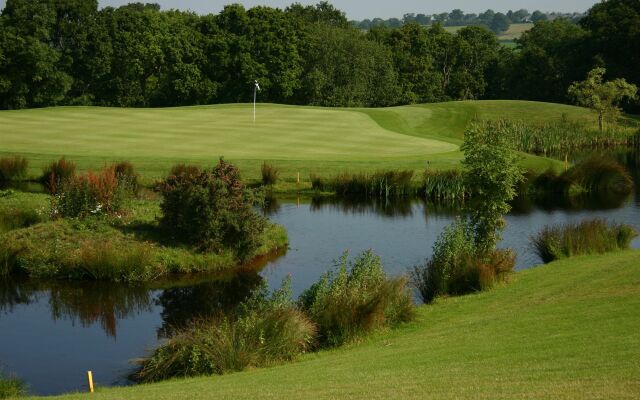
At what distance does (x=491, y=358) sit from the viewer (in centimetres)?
1222

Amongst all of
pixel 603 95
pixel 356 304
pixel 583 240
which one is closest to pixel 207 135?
pixel 583 240

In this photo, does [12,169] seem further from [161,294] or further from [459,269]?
[459,269]

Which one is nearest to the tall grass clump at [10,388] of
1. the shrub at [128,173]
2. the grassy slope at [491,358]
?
the grassy slope at [491,358]

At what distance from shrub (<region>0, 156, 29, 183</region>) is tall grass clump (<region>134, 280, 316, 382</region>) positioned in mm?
24091

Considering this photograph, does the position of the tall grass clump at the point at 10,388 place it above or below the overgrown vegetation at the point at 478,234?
below

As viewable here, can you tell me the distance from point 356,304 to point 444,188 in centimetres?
2075

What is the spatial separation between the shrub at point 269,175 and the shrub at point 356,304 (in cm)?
1982

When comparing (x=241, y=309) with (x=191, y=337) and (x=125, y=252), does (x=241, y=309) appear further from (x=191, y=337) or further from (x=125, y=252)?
(x=125, y=252)

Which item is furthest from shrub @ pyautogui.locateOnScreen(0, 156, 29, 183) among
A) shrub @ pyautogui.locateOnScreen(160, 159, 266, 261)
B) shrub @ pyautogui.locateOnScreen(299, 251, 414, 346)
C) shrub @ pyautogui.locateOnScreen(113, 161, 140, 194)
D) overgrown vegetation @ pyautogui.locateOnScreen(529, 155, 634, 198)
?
shrub @ pyautogui.locateOnScreen(299, 251, 414, 346)

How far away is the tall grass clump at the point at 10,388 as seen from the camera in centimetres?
1311

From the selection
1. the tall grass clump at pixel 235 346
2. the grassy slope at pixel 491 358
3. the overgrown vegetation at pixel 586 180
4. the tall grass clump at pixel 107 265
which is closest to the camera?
the grassy slope at pixel 491 358

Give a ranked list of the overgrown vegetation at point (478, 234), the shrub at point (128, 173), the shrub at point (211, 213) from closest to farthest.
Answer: the overgrown vegetation at point (478, 234) < the shrub at point (211, 213) < the shrub at point (128, 173)

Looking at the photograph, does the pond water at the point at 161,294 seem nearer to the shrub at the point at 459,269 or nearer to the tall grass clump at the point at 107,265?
the tall grass clump at the point at 107,265

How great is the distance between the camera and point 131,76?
79.7m
